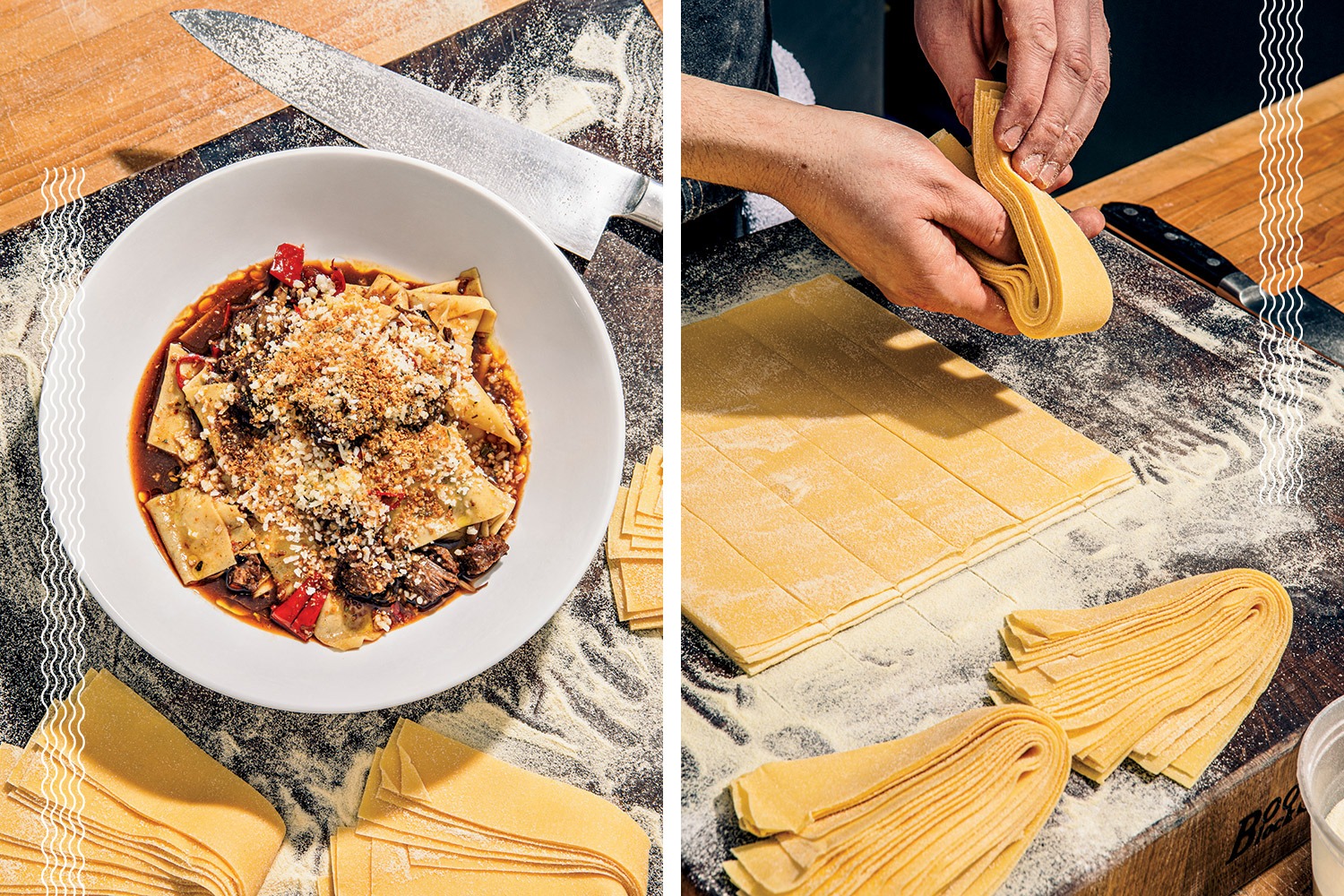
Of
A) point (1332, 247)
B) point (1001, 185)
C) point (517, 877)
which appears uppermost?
point (1001, 185)

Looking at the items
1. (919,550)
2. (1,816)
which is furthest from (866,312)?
(1,816)

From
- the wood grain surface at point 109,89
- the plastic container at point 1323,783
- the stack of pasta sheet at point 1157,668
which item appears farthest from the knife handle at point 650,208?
the plastic container at point 1323,783

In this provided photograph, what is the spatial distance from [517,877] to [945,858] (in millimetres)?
420

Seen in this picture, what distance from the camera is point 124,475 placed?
2.98ft

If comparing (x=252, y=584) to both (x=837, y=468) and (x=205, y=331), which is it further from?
(x=837, y=468)

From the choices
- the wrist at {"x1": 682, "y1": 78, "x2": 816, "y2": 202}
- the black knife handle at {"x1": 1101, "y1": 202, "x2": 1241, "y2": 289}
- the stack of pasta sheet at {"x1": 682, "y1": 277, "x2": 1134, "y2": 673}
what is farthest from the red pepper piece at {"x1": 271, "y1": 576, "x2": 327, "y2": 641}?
the black knife handle at {"x1": 1101, "y1": 202, "x2": 1241, "y2": 289}

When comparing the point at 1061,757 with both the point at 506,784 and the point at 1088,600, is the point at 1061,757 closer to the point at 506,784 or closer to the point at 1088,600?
the point at 1088,600

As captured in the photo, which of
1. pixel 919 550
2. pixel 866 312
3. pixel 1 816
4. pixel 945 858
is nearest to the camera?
pixel 945 858

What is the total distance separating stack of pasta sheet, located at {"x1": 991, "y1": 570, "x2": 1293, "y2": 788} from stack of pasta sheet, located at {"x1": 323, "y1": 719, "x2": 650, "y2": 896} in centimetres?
43

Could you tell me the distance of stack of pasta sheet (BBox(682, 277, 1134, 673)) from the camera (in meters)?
0.96

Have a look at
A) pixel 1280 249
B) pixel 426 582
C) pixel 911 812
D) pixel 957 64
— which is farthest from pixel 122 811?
pixel 1280 249

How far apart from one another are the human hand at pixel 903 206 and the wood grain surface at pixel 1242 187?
41 cm

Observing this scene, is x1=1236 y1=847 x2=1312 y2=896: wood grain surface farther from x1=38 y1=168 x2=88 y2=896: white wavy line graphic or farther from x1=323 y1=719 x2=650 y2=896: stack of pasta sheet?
x1=38 y1=168 x2=88 y2=896: white wavy line graphic

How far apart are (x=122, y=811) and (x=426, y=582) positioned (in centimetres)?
36
